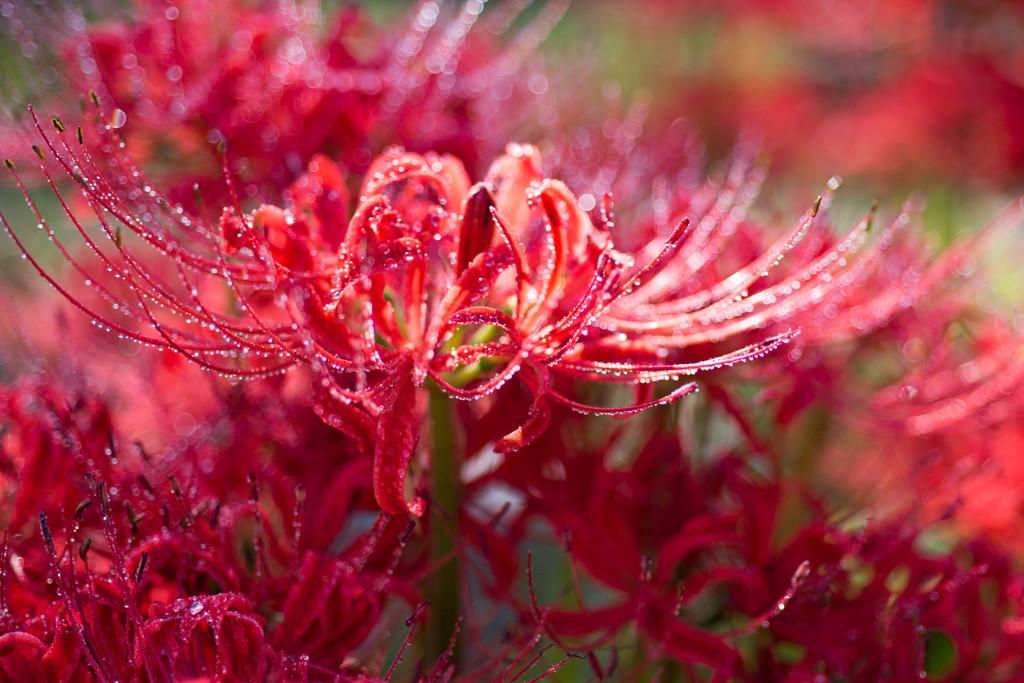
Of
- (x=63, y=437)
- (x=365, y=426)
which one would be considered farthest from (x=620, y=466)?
(x=63, y=437)

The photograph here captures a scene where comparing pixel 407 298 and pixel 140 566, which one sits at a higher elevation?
pixel 407 298

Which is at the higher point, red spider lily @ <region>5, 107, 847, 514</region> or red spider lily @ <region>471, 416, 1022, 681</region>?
red spider lily @ <region>5, 107, 847, 514</region>

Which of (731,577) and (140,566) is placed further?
(731,577)

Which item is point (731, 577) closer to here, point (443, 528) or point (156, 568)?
point (443, 528)

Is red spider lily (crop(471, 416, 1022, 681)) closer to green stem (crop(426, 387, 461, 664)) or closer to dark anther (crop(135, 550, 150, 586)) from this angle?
green stem (crop(426, 387, 461, 664))

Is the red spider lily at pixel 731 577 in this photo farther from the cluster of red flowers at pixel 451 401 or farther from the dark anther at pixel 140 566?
the dark anther at pixel 140 566

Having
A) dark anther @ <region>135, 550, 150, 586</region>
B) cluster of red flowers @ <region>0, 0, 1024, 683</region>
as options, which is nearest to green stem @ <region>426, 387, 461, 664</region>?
cluster of red flowers @ <region>0, 0, 1024, 683</region>

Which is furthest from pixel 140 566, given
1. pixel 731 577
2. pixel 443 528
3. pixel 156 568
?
pixel 731 577

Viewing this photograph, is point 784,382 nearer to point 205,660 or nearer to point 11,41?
point 205,660
